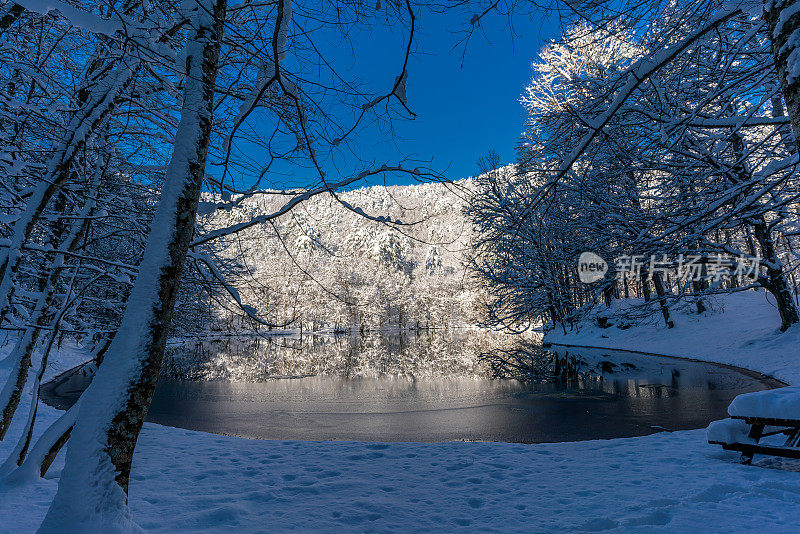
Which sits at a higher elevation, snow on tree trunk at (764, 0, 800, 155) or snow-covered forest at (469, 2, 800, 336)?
snow-covered forest at (469, 2, 800, 336)

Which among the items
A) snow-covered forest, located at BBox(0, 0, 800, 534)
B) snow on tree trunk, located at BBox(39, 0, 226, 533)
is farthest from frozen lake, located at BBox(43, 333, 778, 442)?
snow on tree trunk, located at BBox(39, 0, 226, 533)

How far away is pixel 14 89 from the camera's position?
4848 mm

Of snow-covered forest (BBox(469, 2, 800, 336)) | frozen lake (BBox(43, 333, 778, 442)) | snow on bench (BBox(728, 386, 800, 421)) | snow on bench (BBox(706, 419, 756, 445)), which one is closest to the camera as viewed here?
snow-covered forest (BBox(469, 2, 800, 336))

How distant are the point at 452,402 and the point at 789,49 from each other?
421 inches

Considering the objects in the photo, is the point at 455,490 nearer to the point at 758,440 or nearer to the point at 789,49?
the point at 758,440

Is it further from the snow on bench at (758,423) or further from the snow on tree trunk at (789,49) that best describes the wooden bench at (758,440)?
the snow on tree trunk at (789,49)

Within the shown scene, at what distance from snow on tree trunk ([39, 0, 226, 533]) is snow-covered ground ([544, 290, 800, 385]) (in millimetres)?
14901

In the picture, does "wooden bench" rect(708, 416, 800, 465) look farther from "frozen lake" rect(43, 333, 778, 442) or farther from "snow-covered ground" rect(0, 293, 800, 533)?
"frozen lake" rect(43, 333, 778, 442)

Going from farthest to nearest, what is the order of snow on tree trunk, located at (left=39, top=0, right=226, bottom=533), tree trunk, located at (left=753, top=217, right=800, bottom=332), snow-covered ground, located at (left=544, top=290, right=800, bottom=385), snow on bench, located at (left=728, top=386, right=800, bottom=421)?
snow-covered ground, located at (left=544, top=290, right=800, bottom=385)
tree trunk, located at (left=753, top=217, right=800, bottom=332)
snow on bench, located at (left=728, top=386, right=800, bottom=421)
snow on tree trunk, located at (left=39, top=0, right=226, bottom=533)

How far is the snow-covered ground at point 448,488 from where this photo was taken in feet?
12.0

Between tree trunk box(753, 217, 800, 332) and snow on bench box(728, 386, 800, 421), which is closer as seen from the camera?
snow on bench box(728, 386, 800, 421)

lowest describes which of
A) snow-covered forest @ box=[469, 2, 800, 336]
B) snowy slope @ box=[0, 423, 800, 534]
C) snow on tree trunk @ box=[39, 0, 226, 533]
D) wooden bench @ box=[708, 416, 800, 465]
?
snowy slope @ box=[0, 423, 800, 534]

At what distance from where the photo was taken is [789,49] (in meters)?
2.28

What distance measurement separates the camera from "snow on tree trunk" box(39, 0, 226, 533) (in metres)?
2.22
